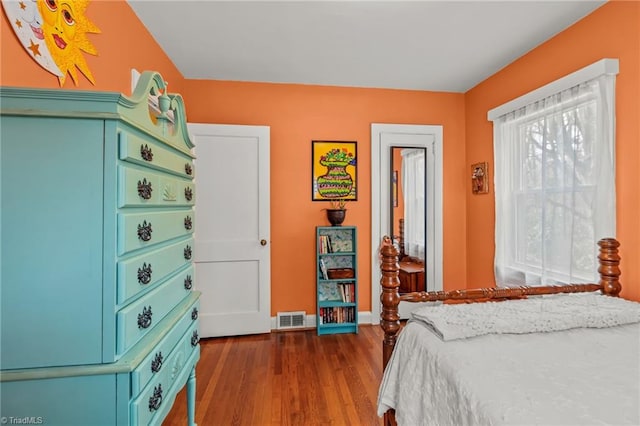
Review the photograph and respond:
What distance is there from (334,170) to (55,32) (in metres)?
2.36

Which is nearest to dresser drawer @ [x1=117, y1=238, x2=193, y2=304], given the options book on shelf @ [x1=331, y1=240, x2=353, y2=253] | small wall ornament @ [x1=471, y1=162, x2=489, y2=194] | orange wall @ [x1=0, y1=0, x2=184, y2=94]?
orange wall @ [x1=0, y1=0, x2=184, y2=94]

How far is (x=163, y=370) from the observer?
3.81 ft

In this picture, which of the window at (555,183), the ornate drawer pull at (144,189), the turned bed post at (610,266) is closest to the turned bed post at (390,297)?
the ornate drawer pull at (144,189)

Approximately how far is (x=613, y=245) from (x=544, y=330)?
2.90 ft

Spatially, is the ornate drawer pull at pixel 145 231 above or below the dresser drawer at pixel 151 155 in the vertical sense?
below

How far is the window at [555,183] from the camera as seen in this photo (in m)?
1.91

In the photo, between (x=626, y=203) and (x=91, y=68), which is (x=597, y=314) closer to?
(x=626, y=203)

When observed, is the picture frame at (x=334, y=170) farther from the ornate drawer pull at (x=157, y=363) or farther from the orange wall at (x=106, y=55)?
the ornate drawer pull at (x=157, y=363)

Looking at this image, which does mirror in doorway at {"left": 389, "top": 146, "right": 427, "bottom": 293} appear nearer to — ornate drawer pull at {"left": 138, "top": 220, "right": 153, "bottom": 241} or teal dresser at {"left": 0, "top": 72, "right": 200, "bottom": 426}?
ornate drawer pull at {"left": 138, "top": 220, "right": 153, "bottom": 241}

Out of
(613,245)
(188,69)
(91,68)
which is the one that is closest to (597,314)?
(613,245)

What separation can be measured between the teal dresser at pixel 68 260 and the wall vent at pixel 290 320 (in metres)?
2.24

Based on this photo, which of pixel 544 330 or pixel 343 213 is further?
pixel 343 213

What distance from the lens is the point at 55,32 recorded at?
53.1 inches

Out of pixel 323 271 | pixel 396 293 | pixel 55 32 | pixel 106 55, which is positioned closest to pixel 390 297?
pixel 396 293
